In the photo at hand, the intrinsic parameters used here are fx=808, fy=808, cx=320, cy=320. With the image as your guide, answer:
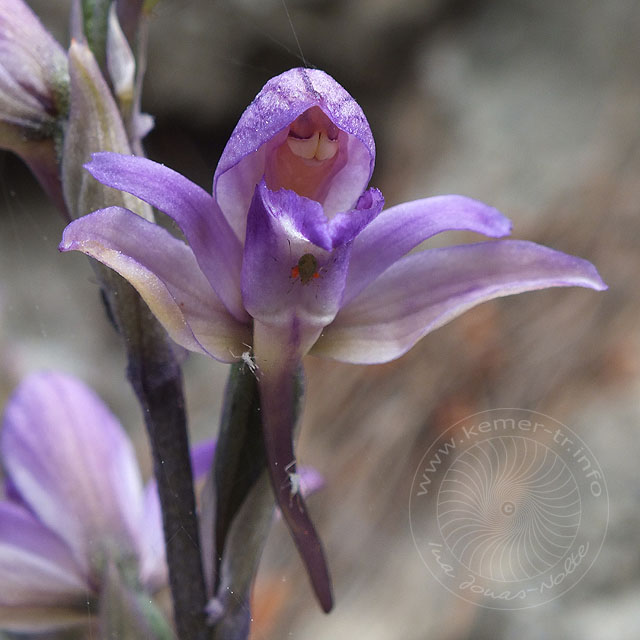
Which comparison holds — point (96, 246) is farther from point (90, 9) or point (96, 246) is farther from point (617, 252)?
point (617, 252)

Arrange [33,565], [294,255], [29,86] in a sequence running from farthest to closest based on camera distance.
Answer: [33,565]
[29,86]
[294,255]

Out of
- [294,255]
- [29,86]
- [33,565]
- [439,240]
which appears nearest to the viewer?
[294,255]

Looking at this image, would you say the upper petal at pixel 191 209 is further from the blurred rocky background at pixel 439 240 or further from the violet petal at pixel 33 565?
the blurred rocky background at pixel 439 240

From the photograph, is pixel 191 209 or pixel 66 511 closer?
pixel 191 209

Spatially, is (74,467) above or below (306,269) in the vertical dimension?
below

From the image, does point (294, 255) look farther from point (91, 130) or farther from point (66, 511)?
point (66, 511)

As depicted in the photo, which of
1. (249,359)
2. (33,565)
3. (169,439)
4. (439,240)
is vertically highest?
(249,359)

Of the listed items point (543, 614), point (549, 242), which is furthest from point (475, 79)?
point (543, 614)

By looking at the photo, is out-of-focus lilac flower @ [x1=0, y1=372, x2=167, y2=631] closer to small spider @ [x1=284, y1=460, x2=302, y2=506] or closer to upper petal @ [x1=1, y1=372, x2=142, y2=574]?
upper petal @ [x1=1, y1=372, x2=142, y2=574]

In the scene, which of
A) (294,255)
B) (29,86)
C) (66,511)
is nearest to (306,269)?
Answer: (294,255)
